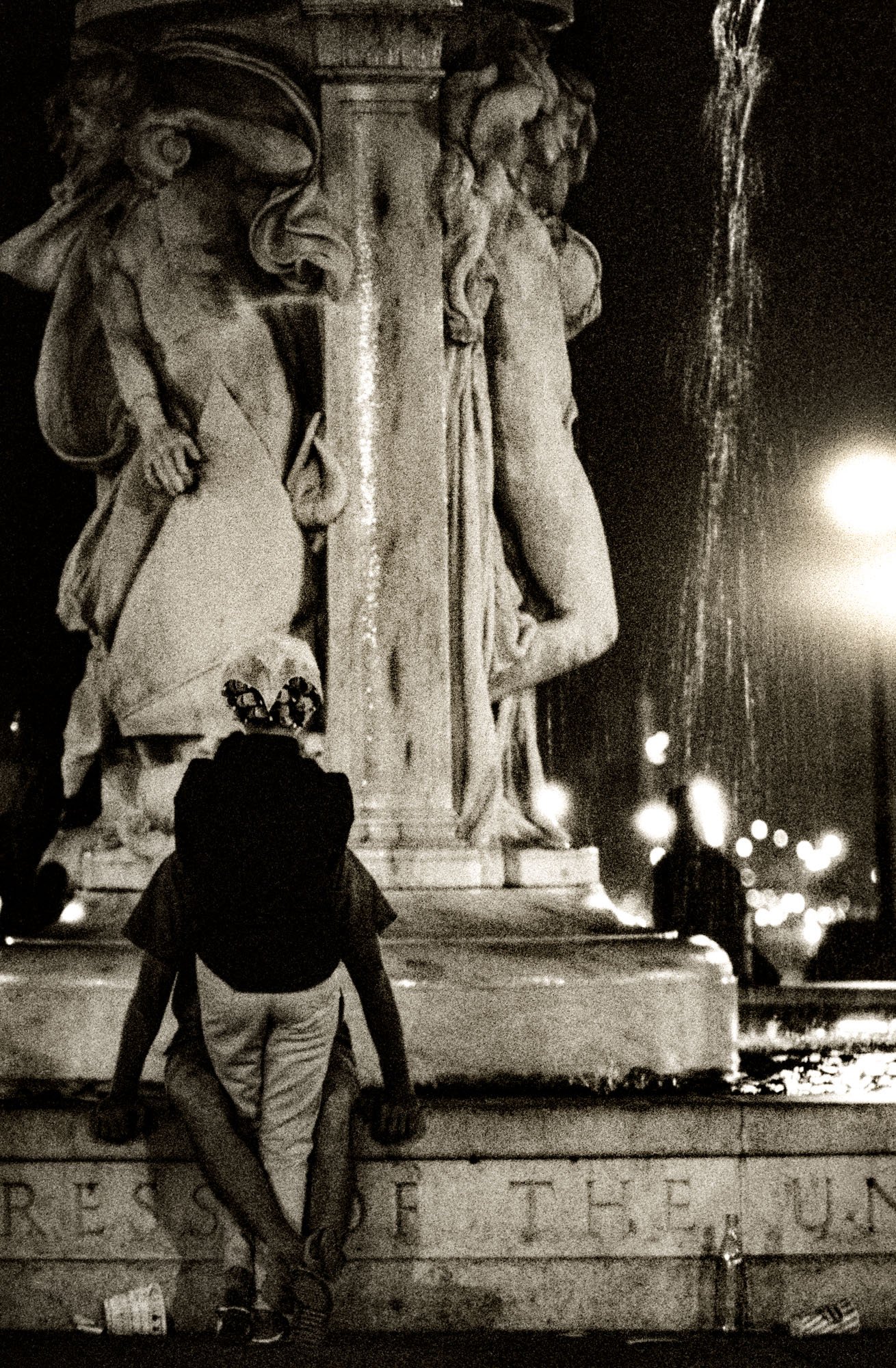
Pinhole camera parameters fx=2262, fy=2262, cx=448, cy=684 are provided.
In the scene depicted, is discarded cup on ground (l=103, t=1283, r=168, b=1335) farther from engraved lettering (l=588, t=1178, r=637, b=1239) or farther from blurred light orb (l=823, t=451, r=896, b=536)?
blurred light orb (l=823, t=451, r=896, b=536)

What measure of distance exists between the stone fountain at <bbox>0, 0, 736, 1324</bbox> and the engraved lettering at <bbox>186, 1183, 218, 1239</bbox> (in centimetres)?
119

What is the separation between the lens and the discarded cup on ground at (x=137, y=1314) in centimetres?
612

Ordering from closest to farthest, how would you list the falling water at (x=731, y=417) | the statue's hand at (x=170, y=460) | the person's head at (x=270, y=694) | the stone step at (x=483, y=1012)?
the person's head at (x=270, y=694) → the stone step at (x=483, y=1012) → the statue's hand at (x=170, y=460) → the falling water at (x=731, y=417)

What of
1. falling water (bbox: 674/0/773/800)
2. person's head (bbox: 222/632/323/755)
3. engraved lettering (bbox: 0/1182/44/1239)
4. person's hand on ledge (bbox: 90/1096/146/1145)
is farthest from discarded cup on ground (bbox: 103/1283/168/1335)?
falling water (bbox: 674/0/773/800)

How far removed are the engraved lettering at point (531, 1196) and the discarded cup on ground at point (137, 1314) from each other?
3.34 ft

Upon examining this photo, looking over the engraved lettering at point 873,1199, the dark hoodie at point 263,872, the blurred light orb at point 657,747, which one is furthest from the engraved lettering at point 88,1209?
the blurred light orb at point 657,747

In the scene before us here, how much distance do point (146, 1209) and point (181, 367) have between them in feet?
9.87

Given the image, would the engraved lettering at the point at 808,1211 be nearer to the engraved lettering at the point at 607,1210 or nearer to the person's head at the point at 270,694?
the engraved lettering at the point at 607,1210

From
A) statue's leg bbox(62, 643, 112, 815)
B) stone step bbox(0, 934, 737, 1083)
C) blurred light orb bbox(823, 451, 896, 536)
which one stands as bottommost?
stone step bbox(0, 934, 737, 1083)

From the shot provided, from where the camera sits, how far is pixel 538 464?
26.2 feet

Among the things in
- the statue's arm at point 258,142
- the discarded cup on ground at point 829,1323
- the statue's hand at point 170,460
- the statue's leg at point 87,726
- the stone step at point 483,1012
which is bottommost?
the discarded cup on ground at point 829,1323

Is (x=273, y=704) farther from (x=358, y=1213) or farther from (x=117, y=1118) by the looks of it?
(x=358, y=1213)

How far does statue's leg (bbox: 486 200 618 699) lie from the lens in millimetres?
7965

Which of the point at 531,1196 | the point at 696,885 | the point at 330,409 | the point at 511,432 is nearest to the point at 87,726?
the point at 330,409
